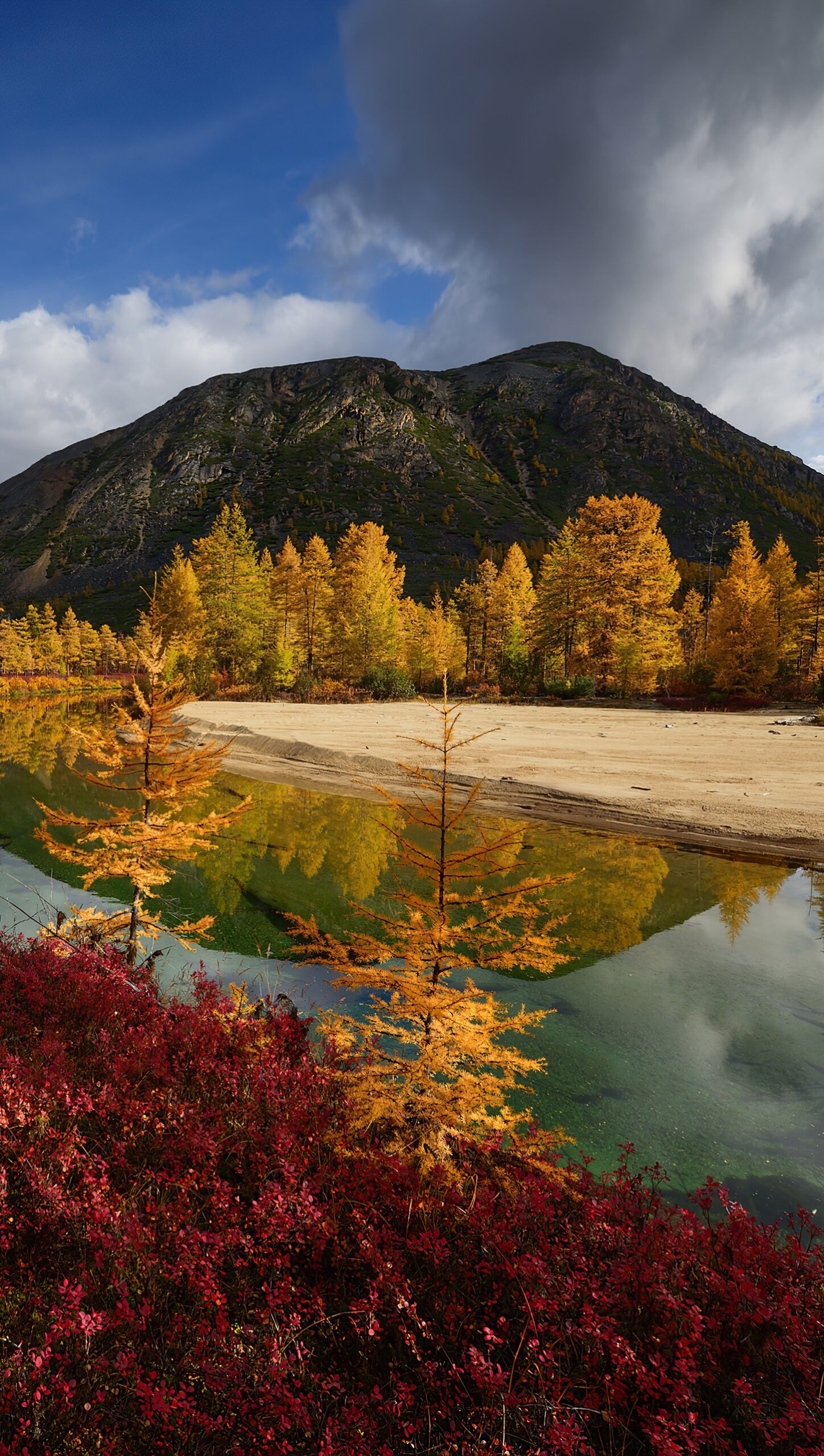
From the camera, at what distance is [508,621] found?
52.8 meters

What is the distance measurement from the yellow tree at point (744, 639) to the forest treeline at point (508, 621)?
0.09 meters

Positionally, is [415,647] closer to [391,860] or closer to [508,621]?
[508,621]

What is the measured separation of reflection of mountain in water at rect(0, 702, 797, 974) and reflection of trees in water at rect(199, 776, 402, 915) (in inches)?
1.6

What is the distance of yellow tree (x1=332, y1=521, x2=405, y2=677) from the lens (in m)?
→ 46.6

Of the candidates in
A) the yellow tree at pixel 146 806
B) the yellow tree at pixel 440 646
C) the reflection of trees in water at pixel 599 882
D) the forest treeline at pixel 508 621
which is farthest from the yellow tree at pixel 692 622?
the yellow tree at pixel 146 806

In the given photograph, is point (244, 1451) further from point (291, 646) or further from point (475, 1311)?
point (291, 646)

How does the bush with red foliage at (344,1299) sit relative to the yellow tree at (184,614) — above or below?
below

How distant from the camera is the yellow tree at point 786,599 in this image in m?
41.9

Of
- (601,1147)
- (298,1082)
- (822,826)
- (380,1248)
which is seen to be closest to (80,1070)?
(298,1082)

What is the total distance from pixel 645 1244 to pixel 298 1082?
8.37ft

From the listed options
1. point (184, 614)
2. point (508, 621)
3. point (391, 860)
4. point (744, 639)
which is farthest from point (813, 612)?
point (184, 614)

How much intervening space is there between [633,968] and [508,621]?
46.1 meters

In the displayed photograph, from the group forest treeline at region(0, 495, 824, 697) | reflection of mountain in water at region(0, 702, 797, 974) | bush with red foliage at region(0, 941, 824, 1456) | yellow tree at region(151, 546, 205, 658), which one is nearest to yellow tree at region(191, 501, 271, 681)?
forest treeline at region(0, 495, 824, 697)

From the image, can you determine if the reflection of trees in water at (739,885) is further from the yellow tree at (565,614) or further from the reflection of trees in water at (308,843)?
the yellow tree at (565,614)
